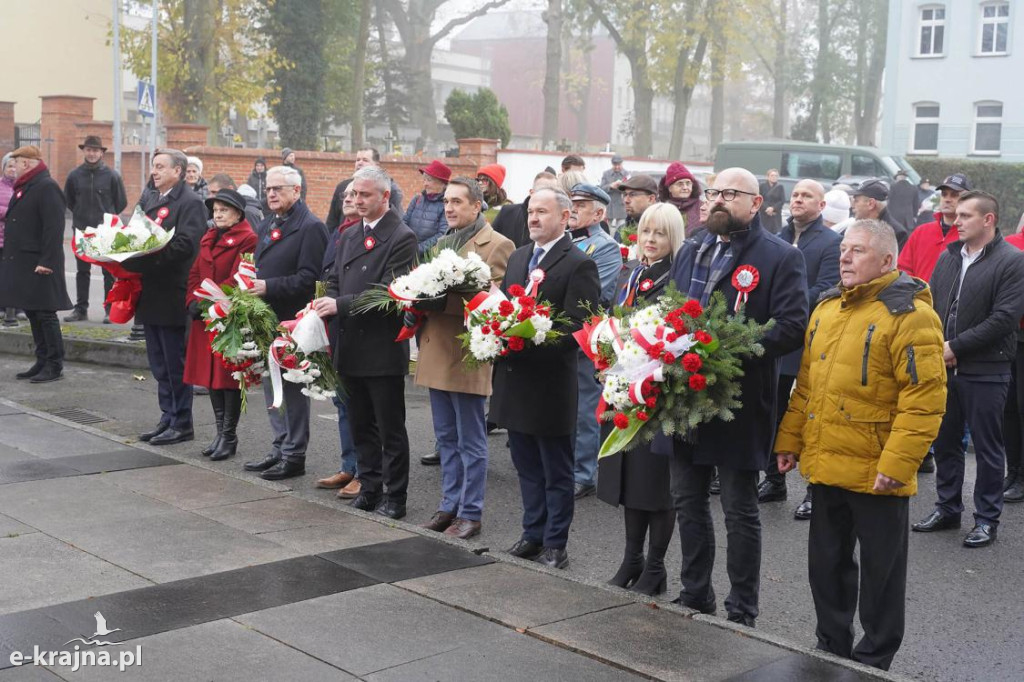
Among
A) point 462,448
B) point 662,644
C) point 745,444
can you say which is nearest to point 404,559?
point 462,448

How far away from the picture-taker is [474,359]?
249 inches

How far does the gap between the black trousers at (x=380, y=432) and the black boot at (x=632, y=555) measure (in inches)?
75.0

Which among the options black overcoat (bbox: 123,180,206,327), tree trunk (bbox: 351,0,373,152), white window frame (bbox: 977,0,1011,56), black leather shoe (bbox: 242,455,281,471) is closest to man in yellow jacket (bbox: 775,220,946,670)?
black leather shoe (bbox: 242,455,281,471)

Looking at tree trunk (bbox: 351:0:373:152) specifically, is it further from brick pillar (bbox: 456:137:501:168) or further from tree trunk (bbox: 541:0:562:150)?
brick pillar (bbox: 456:137:501:168)

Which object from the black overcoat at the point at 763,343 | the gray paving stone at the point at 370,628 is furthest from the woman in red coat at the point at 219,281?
the black overcoat at the point at 763,343

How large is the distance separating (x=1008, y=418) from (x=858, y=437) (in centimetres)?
403

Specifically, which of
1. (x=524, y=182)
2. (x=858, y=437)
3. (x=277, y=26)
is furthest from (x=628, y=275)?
(x=277, y=26)

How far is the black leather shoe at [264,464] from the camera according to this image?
8.55 meters

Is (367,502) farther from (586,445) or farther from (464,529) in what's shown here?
(586,445)

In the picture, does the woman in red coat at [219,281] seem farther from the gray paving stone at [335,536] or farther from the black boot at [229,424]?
the gray paving stone at [335,536]

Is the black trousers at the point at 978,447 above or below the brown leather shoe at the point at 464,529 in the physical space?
above

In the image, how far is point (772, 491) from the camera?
8.23 meters

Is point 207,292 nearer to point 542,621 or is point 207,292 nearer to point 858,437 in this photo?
point 542,621

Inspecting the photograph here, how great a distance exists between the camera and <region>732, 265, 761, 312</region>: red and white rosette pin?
5.45m
